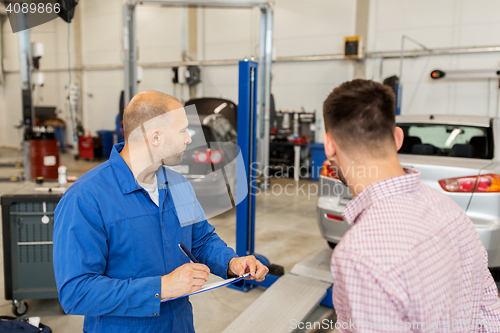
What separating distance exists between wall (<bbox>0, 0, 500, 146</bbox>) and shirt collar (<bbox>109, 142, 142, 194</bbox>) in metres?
4.59

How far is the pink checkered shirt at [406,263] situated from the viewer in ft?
2.68

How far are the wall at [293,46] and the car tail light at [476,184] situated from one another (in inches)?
205

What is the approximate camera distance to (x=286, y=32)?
34.6 feet

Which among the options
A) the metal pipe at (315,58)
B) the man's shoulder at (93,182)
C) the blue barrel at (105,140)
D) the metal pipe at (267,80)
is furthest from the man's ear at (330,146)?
the blue barrel at (105,140)

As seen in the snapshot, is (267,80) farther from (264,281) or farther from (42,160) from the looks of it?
(42,160)

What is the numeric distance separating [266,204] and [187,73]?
6124 millimetres

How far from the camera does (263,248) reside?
4.57m

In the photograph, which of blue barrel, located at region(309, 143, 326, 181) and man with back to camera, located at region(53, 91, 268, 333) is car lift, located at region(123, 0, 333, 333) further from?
blue barrel, located at region(309, 143, 326, 181)

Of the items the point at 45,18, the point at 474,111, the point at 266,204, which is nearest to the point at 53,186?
the point at 45,18

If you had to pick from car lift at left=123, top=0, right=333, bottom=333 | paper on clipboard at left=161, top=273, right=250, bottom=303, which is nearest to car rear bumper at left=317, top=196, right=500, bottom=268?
car lift at left=123, top=0, right=333, bottom=333

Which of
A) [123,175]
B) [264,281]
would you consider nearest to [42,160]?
[264,281]

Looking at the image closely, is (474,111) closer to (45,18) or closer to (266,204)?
(266,204)

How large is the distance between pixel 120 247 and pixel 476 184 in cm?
265

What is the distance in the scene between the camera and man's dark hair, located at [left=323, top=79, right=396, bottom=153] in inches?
38.8
